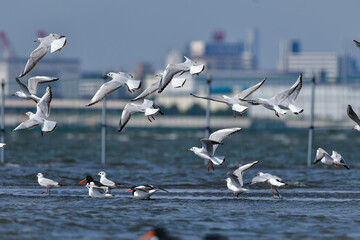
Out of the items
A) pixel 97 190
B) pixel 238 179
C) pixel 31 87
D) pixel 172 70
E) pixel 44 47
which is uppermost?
pixel 44 47

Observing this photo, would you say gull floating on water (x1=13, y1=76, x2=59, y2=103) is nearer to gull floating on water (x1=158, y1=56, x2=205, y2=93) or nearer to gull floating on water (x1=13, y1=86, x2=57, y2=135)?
gull floating on water (x1=13, y1=86, x2=57, y2=135)

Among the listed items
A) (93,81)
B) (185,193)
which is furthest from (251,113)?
(185,193)

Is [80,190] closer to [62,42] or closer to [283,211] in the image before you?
[62,42]

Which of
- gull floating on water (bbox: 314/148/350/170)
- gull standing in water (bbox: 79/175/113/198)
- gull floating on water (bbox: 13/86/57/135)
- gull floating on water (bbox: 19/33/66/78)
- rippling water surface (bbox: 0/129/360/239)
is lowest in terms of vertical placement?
rippling water surface (bbox: 0/129/360/239)

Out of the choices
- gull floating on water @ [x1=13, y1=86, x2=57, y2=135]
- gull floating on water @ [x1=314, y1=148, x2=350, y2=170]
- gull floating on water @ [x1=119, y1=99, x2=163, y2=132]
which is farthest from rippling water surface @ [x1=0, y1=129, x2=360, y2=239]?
gull floating on water @ [x1=119, y1=99, x2=163, y2=132]

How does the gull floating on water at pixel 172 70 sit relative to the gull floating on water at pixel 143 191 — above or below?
above

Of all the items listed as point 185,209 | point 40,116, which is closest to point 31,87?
point 40,116

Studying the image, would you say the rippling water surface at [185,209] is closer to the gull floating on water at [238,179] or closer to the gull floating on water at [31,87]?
the gull floating on water at [238,179]

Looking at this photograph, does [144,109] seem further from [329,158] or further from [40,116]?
[329,158]

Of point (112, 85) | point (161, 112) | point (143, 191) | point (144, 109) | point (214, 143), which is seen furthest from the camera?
point (112, 85)

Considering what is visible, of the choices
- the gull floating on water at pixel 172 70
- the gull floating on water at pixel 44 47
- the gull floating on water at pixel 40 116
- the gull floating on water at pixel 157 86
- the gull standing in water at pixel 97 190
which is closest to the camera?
the gull floating on water at pixel 157 86

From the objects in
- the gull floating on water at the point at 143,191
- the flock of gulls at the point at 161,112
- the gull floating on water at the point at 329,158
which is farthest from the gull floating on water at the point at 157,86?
Result: the gull floating on water at the point at 329,158

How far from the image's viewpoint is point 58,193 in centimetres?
1667

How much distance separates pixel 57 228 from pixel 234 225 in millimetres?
2539
